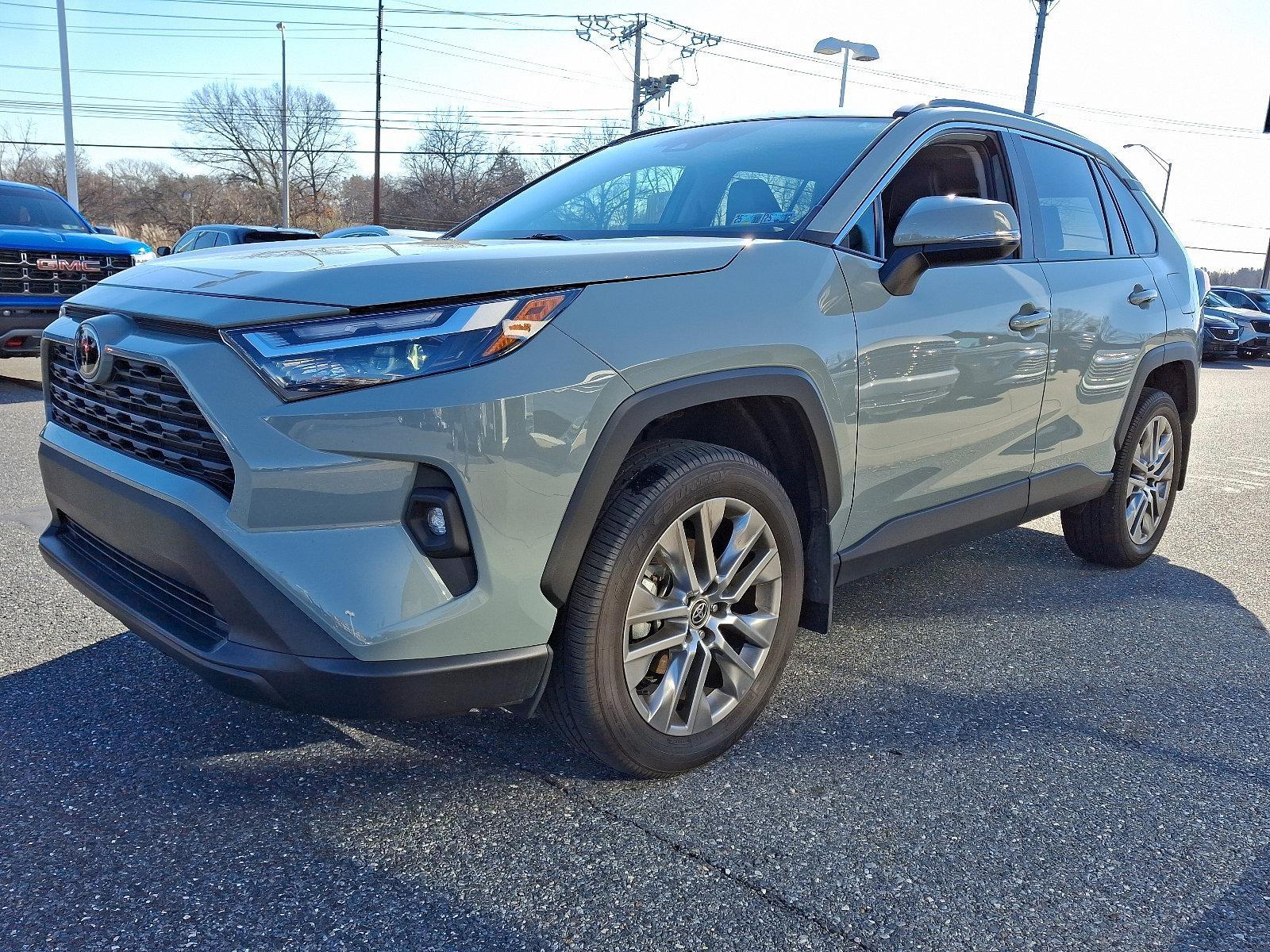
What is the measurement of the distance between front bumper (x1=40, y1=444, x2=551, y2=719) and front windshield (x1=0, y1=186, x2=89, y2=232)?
883cm

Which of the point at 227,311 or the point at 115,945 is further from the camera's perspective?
the point at 227,311

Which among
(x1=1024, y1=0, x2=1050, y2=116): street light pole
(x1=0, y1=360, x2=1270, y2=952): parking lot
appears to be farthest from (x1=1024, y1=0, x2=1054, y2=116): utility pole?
(x1=0, y1=360, x2=1270, y2=952): parking lot

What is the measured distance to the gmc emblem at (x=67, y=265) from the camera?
348 inches

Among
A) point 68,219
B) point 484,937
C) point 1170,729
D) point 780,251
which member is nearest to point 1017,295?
point 780,251

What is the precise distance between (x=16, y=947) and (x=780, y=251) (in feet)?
7.30

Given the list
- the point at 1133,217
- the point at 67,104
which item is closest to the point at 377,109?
the point at 67,104

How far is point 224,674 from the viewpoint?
2.03m

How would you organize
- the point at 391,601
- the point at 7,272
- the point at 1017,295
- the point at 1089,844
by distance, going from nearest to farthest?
the point at 391,601
the point at 1089,844
the point at 1017,295
the point at 7,272

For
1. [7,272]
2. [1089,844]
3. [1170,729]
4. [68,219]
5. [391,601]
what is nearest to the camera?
[391,601]

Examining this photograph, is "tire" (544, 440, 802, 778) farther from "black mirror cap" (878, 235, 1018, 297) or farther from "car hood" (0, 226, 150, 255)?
"car hood" (0, 226, 150, 255)

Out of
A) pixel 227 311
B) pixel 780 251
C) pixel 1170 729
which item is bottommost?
pixel 1170 729

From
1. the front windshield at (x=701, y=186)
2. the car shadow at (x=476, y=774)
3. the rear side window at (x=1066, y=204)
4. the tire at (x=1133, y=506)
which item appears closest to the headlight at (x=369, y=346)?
the car shadow at (x=476, y=774)

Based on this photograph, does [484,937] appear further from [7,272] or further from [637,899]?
[7,272]

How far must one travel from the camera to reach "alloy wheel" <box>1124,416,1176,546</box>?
4.54 meters
